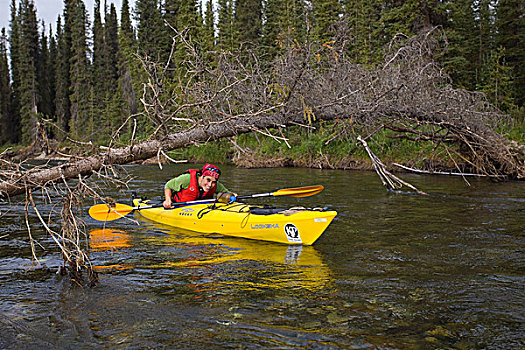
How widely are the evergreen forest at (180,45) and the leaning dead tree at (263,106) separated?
0.31 metres

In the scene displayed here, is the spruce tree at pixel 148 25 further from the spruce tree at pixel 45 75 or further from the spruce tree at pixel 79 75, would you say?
the spruce tree at pixel 45 75

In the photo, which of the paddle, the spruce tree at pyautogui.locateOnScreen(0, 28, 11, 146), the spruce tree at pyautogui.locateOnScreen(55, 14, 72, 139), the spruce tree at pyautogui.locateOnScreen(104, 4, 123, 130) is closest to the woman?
the paddle

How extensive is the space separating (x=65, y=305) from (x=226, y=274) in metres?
1.79

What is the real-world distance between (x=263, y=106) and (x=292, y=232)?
74.8 inches

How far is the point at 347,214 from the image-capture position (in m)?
9.32

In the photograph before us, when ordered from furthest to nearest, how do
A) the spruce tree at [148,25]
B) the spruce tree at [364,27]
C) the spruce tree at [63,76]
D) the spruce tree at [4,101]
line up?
the spruce tree at [63,76] → the spruce tree at [4,101] → the spruce tree at [148,25] → the spruce tree at [364,27]

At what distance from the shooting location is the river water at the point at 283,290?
148 inches

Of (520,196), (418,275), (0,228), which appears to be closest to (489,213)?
(520,196)

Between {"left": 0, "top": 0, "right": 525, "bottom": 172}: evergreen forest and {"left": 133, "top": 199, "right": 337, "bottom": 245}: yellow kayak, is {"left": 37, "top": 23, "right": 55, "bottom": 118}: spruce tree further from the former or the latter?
{"left": 133, "top": 199, "right": 337, "bottom": 245}: yellow kayak

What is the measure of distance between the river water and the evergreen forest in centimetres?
246

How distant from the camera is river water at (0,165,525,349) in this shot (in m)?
3.75

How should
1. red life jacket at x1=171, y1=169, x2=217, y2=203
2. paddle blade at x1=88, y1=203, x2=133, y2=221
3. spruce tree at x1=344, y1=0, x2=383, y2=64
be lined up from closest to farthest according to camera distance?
red life jacket at x1=171, y1=169, x2=217, y2=203 < paddle blade at x1=88, y1=203, x2=133, y2=221 < spruce tree at x1=344, y1=0, x2=383, y2=64

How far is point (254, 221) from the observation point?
714 centimetres

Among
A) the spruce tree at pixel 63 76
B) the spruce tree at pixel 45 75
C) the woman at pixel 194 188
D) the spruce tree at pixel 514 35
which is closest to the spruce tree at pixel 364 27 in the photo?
the spruce tree at pixel 514 35
